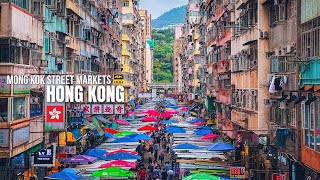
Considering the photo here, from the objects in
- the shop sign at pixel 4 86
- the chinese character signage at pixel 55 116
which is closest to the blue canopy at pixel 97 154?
the chinese character signage at pixel 55 116

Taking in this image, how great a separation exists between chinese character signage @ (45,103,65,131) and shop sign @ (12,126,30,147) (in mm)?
1403

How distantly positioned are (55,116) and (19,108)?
2.42 metres

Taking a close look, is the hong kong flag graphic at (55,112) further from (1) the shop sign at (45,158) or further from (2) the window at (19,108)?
(1) the shop sign at (45,158)

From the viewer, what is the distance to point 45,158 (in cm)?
2592

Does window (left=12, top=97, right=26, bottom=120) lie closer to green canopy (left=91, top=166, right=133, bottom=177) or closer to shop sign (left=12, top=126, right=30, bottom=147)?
shop sign (left=12, top=126, right=30, bottom=147)

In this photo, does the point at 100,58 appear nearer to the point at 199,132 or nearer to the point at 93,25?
the point at 93,25

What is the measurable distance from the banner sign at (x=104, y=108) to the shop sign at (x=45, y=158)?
25.8 ft

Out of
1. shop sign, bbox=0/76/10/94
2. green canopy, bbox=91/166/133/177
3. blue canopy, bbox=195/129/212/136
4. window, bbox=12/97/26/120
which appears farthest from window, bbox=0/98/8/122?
blue canopy, bbox=195/129/212/136

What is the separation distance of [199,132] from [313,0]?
91.3ft

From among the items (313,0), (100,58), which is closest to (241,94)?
(313,0)

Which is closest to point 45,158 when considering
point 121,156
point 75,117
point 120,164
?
point 120,164

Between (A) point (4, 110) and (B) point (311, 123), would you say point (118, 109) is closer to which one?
(A) point (4, 110)

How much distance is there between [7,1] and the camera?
2372 cm

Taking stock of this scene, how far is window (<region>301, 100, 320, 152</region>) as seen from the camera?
2062 cm
